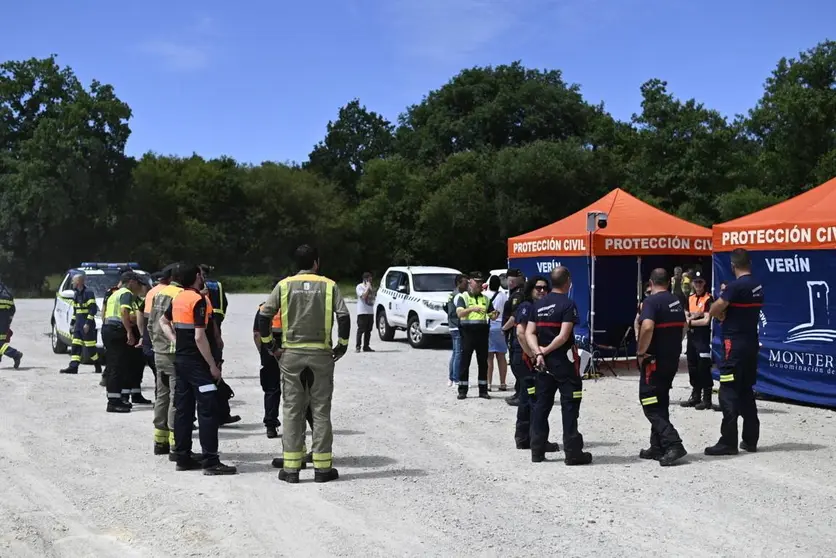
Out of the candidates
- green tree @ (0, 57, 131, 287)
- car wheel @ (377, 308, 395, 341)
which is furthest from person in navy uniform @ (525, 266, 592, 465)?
green tree @ (0, 57, 131, 287)

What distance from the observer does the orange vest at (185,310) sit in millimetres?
7957

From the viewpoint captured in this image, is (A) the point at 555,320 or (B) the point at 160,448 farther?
(B) the point at 160,448

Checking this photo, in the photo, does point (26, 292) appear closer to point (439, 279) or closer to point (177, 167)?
point (177, 167)

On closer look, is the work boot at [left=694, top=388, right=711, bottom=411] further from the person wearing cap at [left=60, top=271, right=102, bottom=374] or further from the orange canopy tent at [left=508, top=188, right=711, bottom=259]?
the person wearing cap at [left=60, top=271, right=102, bottom=374]

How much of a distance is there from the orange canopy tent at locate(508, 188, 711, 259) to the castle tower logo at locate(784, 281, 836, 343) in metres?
3.94

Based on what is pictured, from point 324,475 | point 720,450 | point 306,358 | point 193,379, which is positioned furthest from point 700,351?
point 193,379

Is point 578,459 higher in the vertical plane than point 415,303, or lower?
lower

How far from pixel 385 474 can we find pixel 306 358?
1314 mm

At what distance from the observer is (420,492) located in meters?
7.27

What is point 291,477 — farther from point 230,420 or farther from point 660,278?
point 660,278

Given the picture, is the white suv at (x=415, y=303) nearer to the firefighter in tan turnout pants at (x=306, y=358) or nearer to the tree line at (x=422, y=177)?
the firefighter in tan turnout pants at (x=306, y=358)

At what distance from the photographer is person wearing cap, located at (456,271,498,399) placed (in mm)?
12320

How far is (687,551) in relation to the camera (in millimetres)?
5727

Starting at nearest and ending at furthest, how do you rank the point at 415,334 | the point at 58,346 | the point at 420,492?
the point at 420,492 → the point at 58,346 → the point at 415,334
